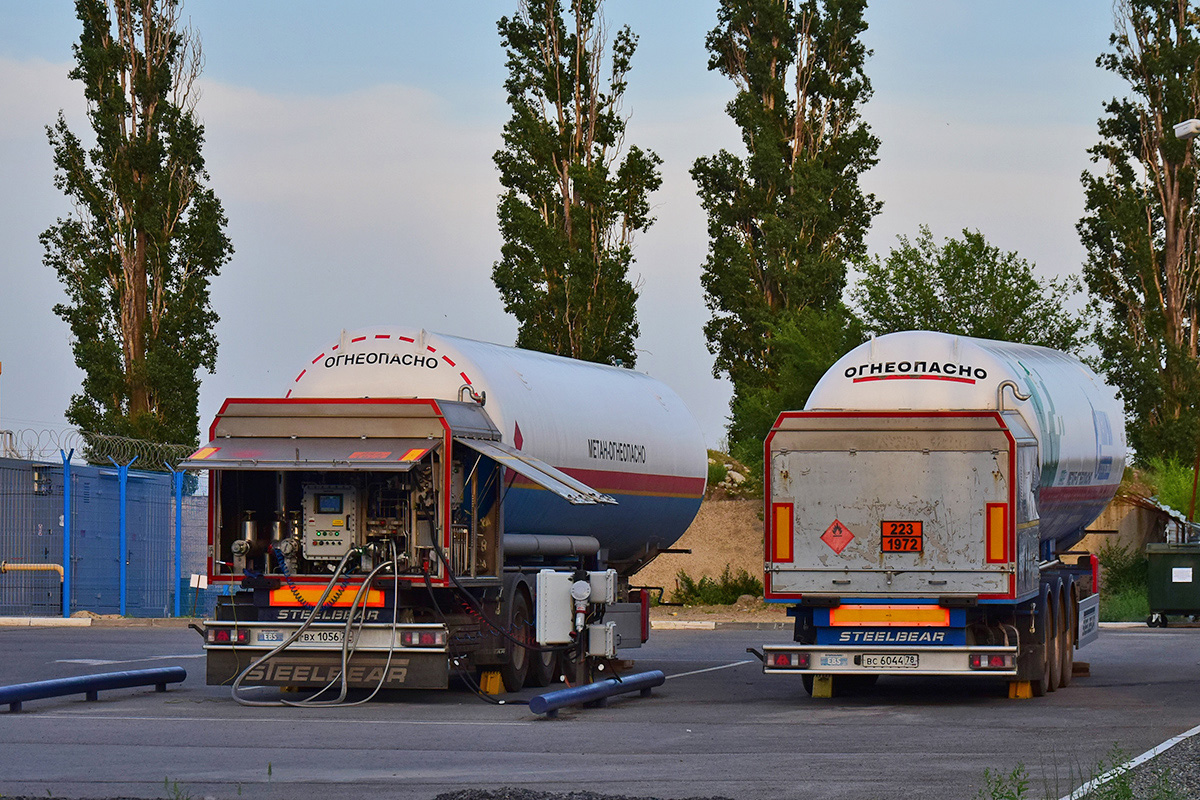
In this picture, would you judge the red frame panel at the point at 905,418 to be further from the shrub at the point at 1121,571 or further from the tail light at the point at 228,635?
the shrub at the point at 1121,571

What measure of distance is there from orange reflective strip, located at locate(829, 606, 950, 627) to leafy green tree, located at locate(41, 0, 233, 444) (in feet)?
86.2

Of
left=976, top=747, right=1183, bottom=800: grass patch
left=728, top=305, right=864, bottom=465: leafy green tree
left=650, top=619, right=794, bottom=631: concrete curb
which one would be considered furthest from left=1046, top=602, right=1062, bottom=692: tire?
left=728, top=305, right=864, bottom=465: leafy green tree

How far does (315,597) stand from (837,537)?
504cm

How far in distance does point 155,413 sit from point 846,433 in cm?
2660

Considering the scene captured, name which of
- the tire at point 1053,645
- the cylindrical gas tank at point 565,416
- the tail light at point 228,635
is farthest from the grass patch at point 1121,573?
the tail light at point 228,635

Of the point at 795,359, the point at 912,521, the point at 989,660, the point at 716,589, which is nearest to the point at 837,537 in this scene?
the point at 912,521

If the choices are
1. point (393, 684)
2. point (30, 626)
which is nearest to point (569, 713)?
point (393, 684)

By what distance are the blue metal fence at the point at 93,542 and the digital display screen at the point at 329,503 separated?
15.0 meters

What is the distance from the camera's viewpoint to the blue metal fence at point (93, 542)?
33.0m

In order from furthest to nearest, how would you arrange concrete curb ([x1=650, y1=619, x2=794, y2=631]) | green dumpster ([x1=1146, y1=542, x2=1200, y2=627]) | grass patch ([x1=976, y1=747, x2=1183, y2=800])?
green dumpster ([x1=1146, y1=542, x2=1200, y2=627])
concrete curb ([x1=650, y1=619, x2=794, y2=631])
grass patch ([x1=976, y1=747, x2=1183, y2=800])

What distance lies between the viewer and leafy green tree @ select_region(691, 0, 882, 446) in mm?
42844

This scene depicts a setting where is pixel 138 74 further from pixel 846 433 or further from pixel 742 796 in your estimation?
pixel 742 796

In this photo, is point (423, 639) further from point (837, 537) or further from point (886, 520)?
point (886, 520)

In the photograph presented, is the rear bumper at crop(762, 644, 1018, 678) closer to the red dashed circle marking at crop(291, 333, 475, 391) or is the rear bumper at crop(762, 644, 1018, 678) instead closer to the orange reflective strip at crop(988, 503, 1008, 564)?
the orange reflective strip at crop(988, 503, 1008, 564)
